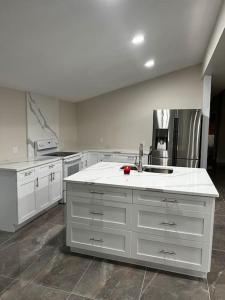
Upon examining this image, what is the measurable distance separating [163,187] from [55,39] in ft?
6.37

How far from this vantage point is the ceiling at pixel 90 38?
80.4 inches

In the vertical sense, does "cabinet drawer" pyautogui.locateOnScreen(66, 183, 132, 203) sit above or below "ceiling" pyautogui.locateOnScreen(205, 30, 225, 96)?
below

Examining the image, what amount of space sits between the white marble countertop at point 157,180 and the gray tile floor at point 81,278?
843mm

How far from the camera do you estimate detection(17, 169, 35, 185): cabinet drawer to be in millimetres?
2961

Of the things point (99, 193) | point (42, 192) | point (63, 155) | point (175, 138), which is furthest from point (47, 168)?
point (175, 138)

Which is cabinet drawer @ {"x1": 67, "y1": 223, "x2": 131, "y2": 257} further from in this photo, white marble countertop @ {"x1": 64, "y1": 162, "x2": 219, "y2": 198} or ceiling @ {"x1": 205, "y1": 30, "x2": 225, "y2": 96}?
ceiling @ {"x1": 205, "y1": 30, "x2": 225, "y2": 96}

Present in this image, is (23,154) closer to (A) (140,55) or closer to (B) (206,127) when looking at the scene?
(A) (140,55)

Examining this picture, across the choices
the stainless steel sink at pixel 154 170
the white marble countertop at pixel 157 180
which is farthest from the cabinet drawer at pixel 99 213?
the stainless steel sink at pixel 154 170

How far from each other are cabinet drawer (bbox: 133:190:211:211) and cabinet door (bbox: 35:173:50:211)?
1.75m

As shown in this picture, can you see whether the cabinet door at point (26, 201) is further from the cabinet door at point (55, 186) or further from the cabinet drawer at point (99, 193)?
the cabinet drawer at point (99, 193)

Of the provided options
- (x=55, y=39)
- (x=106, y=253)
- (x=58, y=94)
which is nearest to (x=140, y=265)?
(x=106, y=253)

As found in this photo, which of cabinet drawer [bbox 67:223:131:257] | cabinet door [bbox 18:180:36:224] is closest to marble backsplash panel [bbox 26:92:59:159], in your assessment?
cabinet door [bbox 18:180:36:224]

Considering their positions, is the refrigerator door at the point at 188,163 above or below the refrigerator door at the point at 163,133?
below

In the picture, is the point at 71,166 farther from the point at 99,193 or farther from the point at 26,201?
the point at 99,193
